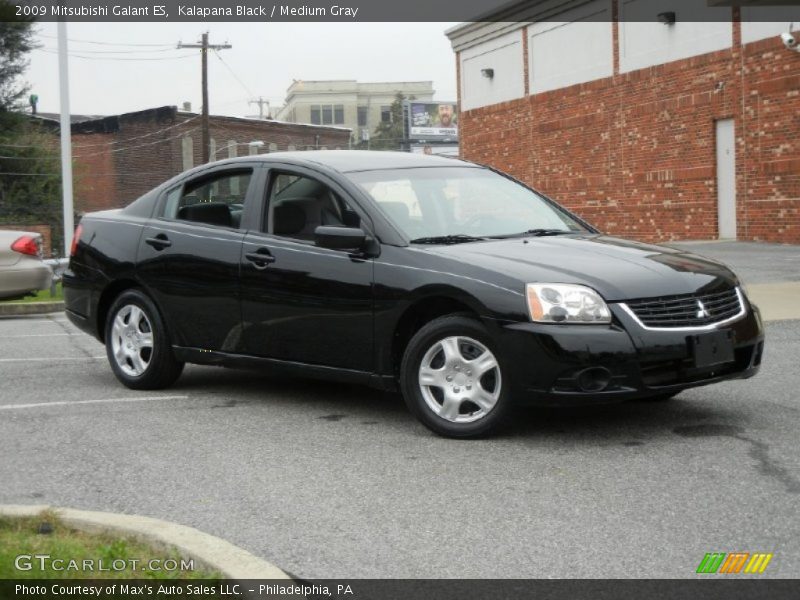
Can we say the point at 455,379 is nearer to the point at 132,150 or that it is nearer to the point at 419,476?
the point at 419,476

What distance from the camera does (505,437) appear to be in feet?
21.4

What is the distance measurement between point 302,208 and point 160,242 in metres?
1.22

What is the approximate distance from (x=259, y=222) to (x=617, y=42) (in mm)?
27167

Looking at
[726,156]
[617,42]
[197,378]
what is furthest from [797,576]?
[617,42]

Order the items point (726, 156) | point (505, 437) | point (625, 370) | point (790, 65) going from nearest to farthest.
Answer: point (625, 370)
point (505, 437)
point (790, 65)
point (726, 156)

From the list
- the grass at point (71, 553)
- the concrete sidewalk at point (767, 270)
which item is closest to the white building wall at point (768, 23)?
the concrete sidewalk at point (767, 270)

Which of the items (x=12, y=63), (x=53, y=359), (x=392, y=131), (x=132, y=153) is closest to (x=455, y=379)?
(x=53, y=359)

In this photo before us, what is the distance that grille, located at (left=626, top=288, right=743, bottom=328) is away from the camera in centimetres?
620

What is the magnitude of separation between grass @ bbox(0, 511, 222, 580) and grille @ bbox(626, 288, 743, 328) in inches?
117

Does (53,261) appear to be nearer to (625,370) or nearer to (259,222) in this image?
(259,222)

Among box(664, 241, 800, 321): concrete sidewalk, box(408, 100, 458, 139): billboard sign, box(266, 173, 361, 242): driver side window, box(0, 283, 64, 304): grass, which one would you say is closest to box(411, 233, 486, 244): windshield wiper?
box(266, 173, 361, 242): driver side window

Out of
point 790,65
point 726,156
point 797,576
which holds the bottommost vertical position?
point 797,576

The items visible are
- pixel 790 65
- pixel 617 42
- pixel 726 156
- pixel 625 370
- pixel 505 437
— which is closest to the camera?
pixel 625 370

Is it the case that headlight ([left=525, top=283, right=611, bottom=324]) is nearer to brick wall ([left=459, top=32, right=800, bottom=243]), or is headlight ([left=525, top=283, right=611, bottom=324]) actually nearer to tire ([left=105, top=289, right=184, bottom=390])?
tire ([left=105, top=289, right=184, bottom=390])
